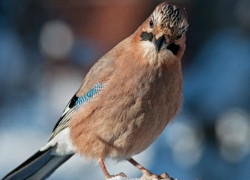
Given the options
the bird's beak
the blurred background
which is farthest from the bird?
the blurred background

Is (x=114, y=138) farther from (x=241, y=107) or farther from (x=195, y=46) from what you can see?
(x=195, y=46)

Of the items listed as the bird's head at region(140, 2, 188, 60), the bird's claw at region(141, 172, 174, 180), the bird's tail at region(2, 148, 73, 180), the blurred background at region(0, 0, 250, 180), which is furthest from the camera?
the blurred background at region(0, 0, 250, 180)

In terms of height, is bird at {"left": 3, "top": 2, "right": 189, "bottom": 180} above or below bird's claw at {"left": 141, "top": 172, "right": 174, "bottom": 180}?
above

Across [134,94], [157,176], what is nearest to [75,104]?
[134,94]

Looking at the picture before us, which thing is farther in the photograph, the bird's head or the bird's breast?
the bird's breast

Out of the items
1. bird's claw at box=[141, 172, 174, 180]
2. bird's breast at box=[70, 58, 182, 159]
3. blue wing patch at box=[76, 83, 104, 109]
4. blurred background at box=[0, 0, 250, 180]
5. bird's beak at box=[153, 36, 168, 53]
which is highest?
blurred background at box=[0, 0, 250, 180]

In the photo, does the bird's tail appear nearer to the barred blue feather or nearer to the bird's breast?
the barred blue feather

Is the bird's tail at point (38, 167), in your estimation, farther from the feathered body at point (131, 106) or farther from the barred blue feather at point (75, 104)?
the feathered body at point (131, 106)

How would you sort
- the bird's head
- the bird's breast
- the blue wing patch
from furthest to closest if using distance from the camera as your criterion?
1. the blue wing patch
2. the bird's breast
3. the bird's head
